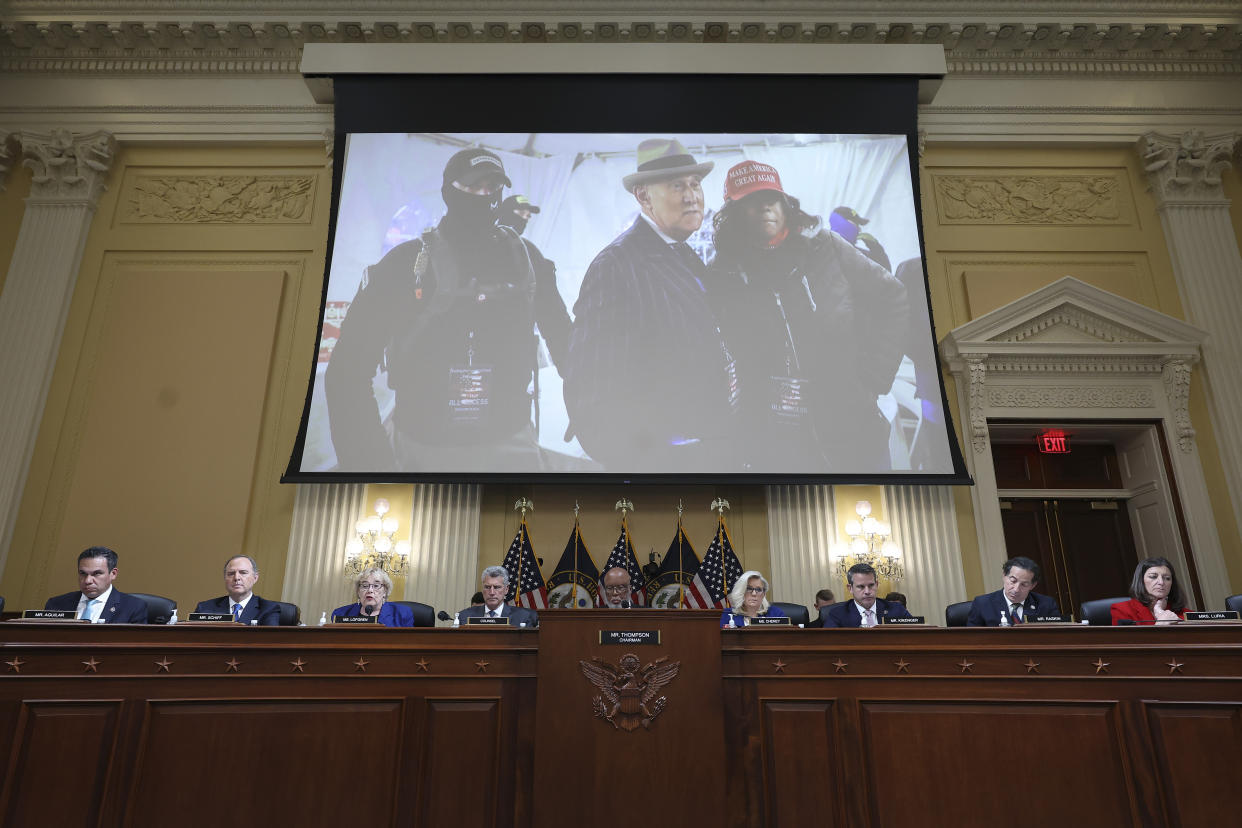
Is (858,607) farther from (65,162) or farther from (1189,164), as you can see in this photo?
(65,162)

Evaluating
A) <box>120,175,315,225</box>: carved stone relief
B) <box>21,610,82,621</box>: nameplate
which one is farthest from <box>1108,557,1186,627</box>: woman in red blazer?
<box>120,175,315,225</box>: carved stone relief

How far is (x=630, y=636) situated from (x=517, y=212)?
521 cm

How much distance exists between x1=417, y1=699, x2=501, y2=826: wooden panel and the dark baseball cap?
5.53m

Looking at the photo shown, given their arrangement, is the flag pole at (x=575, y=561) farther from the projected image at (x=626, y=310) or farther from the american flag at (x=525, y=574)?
the projected image at (x=626, y=310)

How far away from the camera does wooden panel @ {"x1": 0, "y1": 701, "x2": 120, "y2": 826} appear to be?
112 inches

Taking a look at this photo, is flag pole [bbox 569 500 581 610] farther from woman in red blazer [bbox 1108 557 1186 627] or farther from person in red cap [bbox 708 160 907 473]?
woman in red blazer [bbox 1108 557 1186 627]

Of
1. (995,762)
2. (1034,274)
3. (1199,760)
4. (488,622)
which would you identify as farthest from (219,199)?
(1199,760)

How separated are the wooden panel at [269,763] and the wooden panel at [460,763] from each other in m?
0.13

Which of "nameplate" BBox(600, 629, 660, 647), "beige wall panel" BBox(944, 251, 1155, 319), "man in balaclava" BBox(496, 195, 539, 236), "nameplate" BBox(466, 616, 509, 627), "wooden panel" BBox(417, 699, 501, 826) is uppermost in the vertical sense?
"man in balaclava" BBox(496, 195, 539, 236)

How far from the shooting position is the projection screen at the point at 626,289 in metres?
6.70

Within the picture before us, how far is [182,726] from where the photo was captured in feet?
9.94

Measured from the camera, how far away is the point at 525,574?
21.4 ft

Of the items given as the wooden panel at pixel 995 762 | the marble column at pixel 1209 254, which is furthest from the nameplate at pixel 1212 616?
the marble column at pixel 1209 254

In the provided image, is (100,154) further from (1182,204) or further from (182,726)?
(1182,204)
